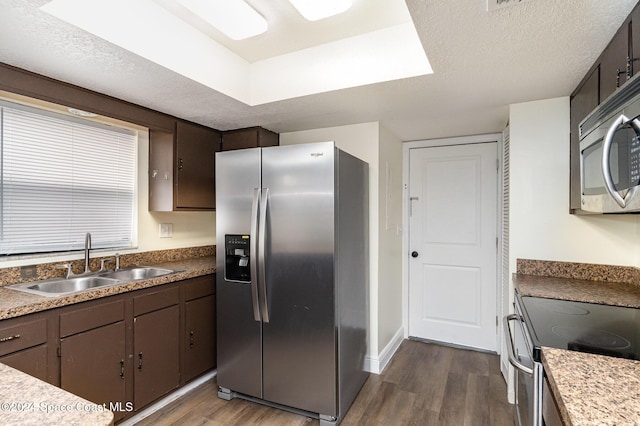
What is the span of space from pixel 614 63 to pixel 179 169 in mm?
2715

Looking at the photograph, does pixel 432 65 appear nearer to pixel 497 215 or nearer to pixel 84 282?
pixel 497 215

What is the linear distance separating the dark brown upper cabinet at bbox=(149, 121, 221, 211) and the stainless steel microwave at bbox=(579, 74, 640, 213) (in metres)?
2.59

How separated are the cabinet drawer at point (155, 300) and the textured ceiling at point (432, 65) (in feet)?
4.25

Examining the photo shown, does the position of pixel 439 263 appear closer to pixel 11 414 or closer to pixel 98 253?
pixel 98 253

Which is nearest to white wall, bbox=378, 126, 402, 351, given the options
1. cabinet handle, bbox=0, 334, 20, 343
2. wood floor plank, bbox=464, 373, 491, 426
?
wood floor plank, bbox=464, 373, 491, 426

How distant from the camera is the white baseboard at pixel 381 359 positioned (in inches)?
109

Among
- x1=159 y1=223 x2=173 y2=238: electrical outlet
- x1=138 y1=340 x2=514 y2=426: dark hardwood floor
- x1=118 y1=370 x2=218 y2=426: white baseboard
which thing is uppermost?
x1=159 y1=223 x2=173 y2=238: electrical outlet

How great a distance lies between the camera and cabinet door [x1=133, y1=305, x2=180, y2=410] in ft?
6.85

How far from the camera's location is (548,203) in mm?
2227

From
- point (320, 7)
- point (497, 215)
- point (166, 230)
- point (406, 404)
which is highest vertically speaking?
point (320, 7)

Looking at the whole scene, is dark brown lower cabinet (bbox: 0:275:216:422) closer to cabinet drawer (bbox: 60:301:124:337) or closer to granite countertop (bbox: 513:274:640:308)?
cabinet drawer (bbox: 60:301:124:337)

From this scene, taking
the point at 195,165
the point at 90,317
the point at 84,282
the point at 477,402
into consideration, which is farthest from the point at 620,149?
the point at 84,282

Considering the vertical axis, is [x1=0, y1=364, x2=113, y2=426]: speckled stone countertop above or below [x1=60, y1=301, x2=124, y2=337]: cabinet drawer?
above

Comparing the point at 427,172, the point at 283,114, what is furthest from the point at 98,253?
the point at 427,172
